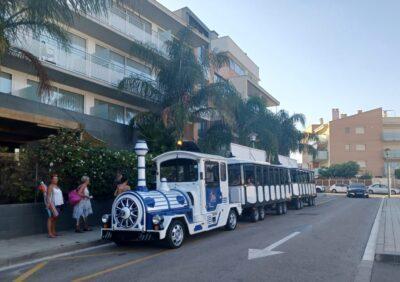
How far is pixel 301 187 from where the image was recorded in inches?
1038

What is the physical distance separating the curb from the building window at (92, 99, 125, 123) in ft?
37.1

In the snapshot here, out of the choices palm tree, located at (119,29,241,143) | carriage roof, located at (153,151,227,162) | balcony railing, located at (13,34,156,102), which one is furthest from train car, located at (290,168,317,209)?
carriage roof, located at (153,151,227,162)

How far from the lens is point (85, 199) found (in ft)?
42.6

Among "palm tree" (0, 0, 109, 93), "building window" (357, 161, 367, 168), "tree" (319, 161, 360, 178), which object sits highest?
"palm tree" (0, 0, 109, 93)

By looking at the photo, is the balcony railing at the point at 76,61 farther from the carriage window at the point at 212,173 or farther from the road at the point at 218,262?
the road at the point at 218,262

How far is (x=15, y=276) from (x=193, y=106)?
47.2ft

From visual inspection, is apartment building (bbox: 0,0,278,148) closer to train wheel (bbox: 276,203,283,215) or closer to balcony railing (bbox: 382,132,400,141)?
train wheel (bbox: 276,203,283,215)

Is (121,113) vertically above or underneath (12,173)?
above

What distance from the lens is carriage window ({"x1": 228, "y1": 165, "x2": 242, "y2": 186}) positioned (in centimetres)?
1637

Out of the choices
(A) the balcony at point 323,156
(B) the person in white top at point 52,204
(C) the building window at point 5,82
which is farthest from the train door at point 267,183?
(A) the balcony at point 323,156

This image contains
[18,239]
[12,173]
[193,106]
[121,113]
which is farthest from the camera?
[121,113]

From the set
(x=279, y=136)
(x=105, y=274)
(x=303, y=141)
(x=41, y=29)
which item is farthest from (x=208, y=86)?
(x=303, y=141)

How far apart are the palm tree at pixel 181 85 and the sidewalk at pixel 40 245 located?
8.82 m

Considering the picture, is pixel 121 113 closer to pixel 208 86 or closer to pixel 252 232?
pixel 208 86
